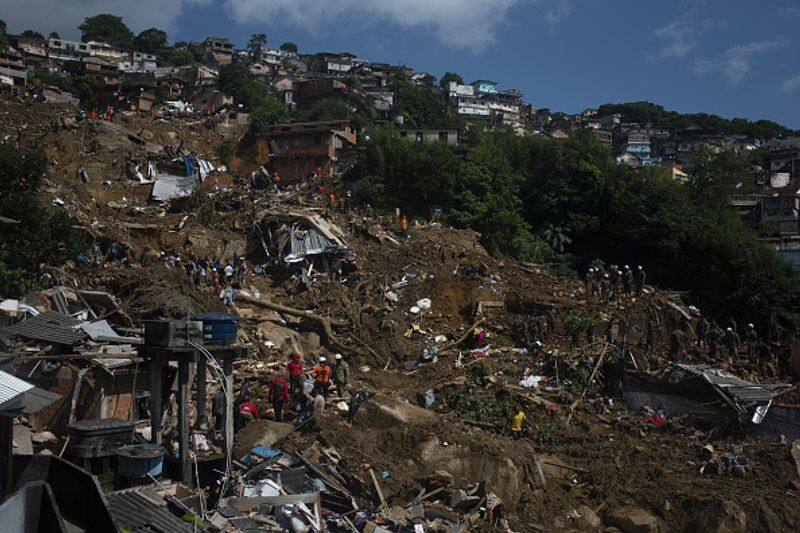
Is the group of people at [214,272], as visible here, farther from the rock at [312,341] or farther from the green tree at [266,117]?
the green tree at [266,117]

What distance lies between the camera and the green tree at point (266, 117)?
38062mm

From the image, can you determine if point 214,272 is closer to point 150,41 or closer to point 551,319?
point 551,319

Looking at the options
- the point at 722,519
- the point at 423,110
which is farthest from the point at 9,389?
the point at 423,110

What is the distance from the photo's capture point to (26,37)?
220ft

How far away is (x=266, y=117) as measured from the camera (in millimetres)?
40500

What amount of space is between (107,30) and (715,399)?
79.2 meters

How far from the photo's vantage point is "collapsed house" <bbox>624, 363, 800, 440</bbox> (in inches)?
548

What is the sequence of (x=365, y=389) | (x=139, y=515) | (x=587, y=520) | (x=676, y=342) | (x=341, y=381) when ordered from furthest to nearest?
(x=676, y=342) < (x=365, y=389) < (x=341, y=381) < (x=587, y=520) < (x=139, y=515)

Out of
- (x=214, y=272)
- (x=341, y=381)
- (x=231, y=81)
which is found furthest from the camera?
(x=231, y=81)

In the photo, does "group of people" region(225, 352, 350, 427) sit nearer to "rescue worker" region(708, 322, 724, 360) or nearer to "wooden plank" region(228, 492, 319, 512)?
"wooden plank" region(228, 492, 319, 512)

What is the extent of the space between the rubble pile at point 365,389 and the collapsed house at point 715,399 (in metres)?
0.04

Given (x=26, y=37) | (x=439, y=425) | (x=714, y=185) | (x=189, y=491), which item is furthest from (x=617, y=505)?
(x=26, y=37)

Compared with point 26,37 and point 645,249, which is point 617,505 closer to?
point 645,249

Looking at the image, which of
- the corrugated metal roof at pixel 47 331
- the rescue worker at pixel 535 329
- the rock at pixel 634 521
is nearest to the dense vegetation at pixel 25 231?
the corrugated metal roof at pixel 47 331
